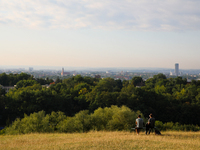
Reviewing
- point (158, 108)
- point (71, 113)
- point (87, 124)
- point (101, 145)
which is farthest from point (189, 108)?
point (101, 145)

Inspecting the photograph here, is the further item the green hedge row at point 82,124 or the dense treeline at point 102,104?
the dense treeline at point 102,104

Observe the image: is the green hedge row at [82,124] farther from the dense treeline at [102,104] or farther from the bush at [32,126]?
the dense treeline at [102,104]

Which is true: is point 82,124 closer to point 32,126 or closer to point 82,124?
point 82,124

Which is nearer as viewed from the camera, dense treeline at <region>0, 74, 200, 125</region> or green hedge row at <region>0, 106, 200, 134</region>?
green hedge row at <region>0, 106, 200, 134</region>

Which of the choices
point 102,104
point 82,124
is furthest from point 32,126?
point 102,104

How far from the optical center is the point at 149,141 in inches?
593

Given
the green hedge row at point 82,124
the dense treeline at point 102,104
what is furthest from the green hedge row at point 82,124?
the dense treeline at point 102,104

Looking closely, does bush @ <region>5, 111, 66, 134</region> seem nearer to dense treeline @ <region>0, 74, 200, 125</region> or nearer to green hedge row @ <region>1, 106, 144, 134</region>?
green hedge row @ <region>1, 106, 144, 134</region>

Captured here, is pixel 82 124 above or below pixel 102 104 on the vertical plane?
above

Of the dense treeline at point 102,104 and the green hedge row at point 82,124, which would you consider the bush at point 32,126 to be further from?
the dense treeline at point 102,104

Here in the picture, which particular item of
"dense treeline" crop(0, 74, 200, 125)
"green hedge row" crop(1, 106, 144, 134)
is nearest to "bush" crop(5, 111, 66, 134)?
"green hedge row" crop(1, 106, 144, 134)

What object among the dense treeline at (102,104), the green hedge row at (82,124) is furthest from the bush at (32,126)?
the dense treeline at (102,104)

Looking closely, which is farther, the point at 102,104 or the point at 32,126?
the point at 102,104

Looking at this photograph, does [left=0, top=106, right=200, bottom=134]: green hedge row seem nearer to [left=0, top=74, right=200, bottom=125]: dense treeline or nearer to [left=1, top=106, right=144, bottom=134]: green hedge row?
[left=1, top=106, right=144, bottom=134]: green hedge row
